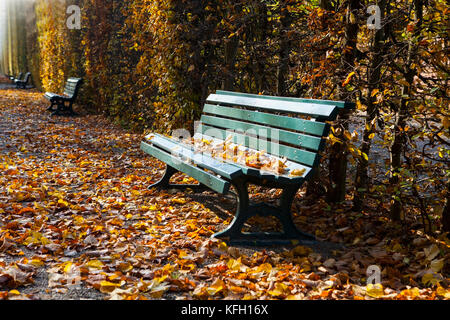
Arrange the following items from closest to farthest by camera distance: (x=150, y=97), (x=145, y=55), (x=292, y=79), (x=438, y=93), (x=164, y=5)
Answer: (x=438, y=93)
(x=292, y=79)
(x=164, y=5)
(x=145, y=55)
(x=150, y=97)

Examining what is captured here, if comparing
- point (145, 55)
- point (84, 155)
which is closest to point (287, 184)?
point (84, 155)

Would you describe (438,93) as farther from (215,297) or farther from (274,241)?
(215,297)

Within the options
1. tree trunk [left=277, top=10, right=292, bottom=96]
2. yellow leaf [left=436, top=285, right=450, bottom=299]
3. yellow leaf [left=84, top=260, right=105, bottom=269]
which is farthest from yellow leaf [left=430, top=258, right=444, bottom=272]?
tree trunk [left=277, top=10, right=292, bottom=96]

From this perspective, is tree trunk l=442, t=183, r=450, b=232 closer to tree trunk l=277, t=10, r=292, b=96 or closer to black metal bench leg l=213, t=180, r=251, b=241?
black metal bench leg l=213, t=180, r=251, b=241

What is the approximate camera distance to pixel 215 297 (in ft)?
8.14

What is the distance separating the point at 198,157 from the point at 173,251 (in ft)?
2.98

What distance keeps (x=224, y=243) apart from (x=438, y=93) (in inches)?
68.8

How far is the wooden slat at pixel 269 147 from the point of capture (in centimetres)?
324

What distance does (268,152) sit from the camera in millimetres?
3764

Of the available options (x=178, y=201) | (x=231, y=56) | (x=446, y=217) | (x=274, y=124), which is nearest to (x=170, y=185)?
(x=178, y=201)

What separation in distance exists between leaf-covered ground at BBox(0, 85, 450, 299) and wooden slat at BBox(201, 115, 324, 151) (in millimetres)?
732

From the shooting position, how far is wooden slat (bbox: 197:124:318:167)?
3244 millimetres

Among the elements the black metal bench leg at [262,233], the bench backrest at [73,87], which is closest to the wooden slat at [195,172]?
the black metal bench leg at [262,233]
